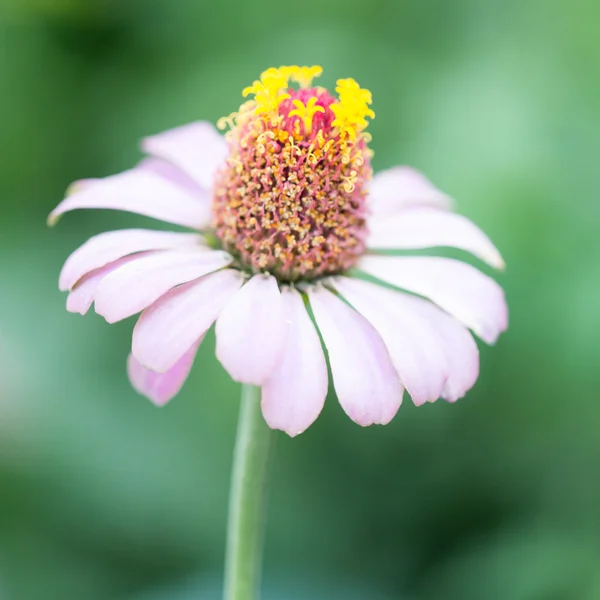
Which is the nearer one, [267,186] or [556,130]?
[267,186]

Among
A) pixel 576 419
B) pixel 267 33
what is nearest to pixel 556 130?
pixel 576 419

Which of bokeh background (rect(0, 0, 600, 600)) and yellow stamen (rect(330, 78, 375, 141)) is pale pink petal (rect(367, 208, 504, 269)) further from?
bokeh background (rect(0, 0, 600, 600))

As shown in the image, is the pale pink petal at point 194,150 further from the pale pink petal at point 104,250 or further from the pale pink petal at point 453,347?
the pale pink petal at point 453,347

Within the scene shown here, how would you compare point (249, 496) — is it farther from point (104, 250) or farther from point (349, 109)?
point (349, 109)

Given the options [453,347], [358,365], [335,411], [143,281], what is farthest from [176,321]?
[335,411]

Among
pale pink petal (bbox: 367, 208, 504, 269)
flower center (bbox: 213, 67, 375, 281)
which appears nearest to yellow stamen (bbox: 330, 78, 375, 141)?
flower center (bbox: 213, 67, 375, 281)

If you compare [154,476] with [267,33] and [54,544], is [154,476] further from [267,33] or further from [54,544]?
[267,33]

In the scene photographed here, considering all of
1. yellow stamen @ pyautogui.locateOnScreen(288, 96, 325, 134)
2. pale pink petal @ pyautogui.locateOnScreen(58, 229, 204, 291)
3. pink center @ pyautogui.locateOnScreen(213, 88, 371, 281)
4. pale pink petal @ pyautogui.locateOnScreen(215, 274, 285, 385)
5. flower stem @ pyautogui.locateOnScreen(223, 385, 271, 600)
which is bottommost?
flower stem @ pyautogui.locateOnScreen(223, 385, 271, 600)
